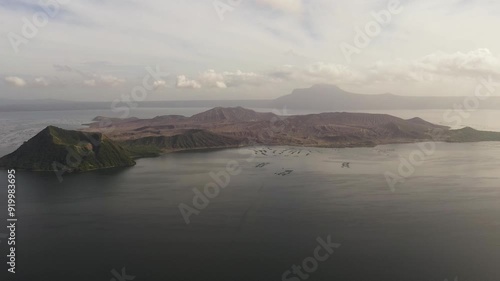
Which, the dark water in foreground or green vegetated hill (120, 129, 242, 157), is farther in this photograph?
green vegetated hill (120, 129, 242, 157)

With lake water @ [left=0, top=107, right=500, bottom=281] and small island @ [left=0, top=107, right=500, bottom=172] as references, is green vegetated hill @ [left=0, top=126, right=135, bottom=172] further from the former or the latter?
lake water @ [left=0, top=107, right=500, bottom=281]

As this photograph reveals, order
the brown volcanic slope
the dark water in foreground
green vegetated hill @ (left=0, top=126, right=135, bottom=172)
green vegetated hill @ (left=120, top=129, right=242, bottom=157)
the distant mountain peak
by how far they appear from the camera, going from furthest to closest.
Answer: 1. the distant mountain peak
2. the brown volcanic slope
3. green vegetated hill @ (left=120, top=129, right=242, bottom=157)
4. green vegetated hill @ (left=0, top=126, right=135, bottom=172)
5. the dark water in foreground

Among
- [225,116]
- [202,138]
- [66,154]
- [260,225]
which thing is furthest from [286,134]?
[260,225]

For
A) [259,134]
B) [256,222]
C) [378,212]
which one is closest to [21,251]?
[256,222]

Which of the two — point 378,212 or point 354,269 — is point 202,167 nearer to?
point 378,212

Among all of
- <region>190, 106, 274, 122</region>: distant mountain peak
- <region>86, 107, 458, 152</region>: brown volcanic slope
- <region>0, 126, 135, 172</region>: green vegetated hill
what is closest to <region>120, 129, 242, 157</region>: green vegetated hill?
<region>86, 107, 458, 152</region>: brown volcanic slope

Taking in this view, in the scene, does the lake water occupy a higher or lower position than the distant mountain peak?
lower
